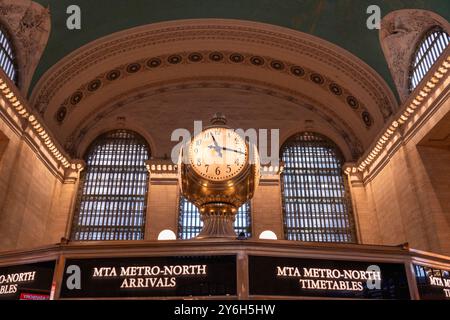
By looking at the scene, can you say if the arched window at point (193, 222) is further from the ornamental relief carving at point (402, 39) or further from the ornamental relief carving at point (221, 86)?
the ornamental relief carving at point (402, 39)

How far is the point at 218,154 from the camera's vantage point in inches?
82.7

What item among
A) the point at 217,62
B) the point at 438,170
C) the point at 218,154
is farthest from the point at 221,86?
the point at 218,154

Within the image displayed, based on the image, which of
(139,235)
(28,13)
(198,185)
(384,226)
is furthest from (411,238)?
(28,13)

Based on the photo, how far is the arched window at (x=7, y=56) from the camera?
11.0 m

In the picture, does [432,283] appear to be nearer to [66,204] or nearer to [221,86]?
[66,204]

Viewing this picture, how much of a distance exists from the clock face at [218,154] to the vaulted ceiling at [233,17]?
10953mm

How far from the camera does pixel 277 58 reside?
14328 mm

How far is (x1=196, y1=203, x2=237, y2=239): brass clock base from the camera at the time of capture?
1942 mm

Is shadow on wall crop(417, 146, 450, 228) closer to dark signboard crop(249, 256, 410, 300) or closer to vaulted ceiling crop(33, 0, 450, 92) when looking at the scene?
vaulted ceiling crop(33, 0, 450, 92)

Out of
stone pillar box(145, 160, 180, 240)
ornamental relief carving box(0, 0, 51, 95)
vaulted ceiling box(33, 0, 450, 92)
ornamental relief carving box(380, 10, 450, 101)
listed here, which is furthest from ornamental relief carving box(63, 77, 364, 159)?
ornamental relief carving box(0, 0, 51, 95)

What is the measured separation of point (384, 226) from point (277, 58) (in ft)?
21.8

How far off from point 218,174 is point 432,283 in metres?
1.06

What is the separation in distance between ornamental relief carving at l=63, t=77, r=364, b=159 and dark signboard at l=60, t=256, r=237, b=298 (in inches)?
562

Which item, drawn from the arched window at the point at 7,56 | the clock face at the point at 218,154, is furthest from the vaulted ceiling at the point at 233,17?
the clock face at the point at 218,154
